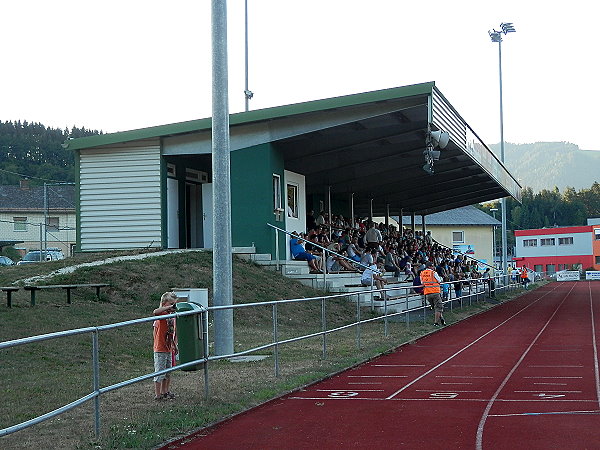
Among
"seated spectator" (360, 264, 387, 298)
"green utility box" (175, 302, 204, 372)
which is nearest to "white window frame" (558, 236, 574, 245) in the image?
"seated spectator" (360, 264, 387, 298)

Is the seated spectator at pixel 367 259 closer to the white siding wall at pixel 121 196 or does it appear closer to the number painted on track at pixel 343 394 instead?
the white siding wall at pixel 121 196

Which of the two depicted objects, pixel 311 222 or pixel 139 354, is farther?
pixel 311 222

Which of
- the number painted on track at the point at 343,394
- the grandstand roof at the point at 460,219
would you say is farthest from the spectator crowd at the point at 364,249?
the grandstand roof at the point at 460,219

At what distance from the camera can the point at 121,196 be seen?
29516 mm

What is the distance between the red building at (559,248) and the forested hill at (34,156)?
199ft

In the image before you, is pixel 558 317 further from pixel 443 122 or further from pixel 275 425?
pixel 275 425

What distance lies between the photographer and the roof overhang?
26.6 meters

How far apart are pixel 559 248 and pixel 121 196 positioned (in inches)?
3779

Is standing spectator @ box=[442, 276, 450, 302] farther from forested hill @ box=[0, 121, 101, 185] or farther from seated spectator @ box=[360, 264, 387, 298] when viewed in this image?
forested hill @ box=[0, 121, 101, 185]

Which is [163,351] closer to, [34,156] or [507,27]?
[507,27]

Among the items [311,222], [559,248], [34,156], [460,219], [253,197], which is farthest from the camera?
[559,248]

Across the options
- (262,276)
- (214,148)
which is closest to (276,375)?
(214,148)

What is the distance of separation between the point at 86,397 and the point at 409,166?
1183 inches

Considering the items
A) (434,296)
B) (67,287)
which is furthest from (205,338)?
(434,296)
